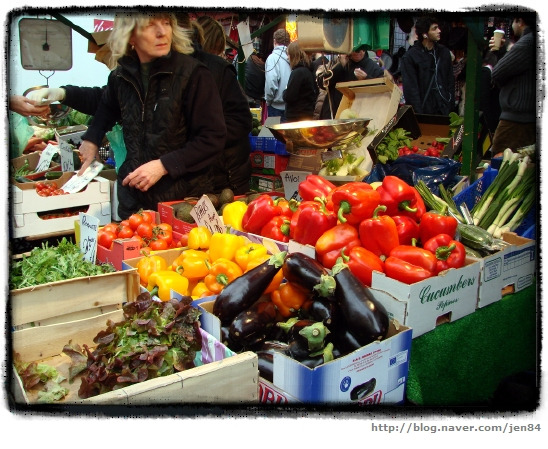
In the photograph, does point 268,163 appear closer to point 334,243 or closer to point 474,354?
point 334,243

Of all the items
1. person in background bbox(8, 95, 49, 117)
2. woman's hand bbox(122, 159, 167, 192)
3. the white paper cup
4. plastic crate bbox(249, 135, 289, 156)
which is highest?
the white paper cup

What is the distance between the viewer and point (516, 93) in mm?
4730

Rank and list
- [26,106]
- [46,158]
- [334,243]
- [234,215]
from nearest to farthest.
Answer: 1. [334,243]
2. [234,215]
3. [26,106]
4. [46,158]

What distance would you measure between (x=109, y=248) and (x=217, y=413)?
1.73 m

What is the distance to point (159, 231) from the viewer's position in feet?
10.5

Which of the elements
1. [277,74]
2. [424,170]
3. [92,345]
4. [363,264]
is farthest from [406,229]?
[277,74]

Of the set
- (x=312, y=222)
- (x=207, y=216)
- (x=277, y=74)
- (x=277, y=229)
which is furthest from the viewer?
(x=277, y=74)

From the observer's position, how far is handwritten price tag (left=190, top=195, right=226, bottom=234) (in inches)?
112

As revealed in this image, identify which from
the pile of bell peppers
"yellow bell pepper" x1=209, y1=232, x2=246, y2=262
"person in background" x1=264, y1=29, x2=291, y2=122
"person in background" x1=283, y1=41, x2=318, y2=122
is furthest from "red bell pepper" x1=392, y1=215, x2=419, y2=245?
"person in background" x1=264, y1=29, x2=291, y2=122

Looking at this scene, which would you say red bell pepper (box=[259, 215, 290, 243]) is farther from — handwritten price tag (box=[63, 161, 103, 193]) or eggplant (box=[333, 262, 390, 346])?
handwritten price tag (box=[63, 161, 103, 193])

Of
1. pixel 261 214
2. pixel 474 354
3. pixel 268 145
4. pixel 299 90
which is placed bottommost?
pixel 474 354

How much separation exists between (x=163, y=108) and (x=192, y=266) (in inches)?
51.8

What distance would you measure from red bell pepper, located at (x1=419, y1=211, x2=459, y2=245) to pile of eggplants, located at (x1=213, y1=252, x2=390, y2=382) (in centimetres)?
56

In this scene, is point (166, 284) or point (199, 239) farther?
point (199, 239)
